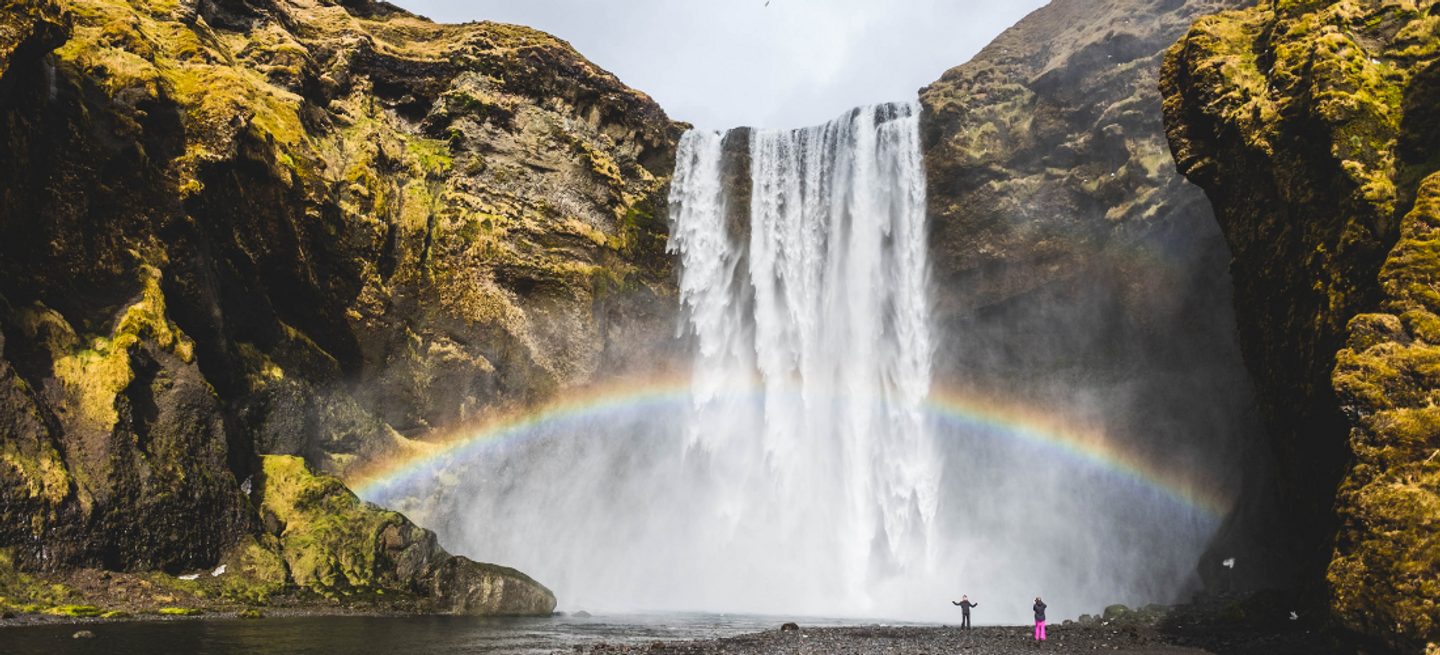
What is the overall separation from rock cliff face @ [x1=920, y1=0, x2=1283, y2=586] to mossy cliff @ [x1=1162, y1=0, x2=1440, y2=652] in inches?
422

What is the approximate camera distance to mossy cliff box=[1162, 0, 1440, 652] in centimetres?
966

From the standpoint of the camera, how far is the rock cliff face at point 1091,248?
2762cm

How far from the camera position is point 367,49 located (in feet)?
101

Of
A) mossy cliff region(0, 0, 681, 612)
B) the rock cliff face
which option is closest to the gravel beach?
mossy cliff region(0, 0, 681, 612)

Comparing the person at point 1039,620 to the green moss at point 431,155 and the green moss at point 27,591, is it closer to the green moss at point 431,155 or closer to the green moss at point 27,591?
the green moss at point 27,591

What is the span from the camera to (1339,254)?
12.9 metres

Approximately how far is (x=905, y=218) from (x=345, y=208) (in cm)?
2265

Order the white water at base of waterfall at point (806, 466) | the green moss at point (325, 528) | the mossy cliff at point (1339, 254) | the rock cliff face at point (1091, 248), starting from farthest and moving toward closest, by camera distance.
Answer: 1. the white water at base of waterfall at point (806, 466)
2. the rock cliff face at point (1091, 248)
3. the green moss at point (325, 528)
4. the mossy cliff at point (1339, 254)

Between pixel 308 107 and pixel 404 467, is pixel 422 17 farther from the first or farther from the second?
pixel 404 467

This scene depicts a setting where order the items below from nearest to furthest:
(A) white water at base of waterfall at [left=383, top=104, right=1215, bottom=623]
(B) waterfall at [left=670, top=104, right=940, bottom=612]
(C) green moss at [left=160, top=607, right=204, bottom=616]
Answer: (C) green moss at [left=160, top=607, right=204, bottom=616]
(A) white water at base of waterfall at [left=383, top=104, right=1215, bottom=623]
(B) waterfall at [left=670, top=104, right=940, bottom=612]

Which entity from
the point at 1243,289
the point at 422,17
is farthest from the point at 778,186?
the point at 1243,289

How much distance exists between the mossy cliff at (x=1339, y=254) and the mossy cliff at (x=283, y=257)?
19.8 m

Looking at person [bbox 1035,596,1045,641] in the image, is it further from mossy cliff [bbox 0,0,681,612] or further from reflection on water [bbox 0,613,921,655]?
mossy cliff [bbox 0,0,681,612]

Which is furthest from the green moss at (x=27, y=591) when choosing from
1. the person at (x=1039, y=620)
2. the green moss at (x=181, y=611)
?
the person at (x=1039, y=620)
